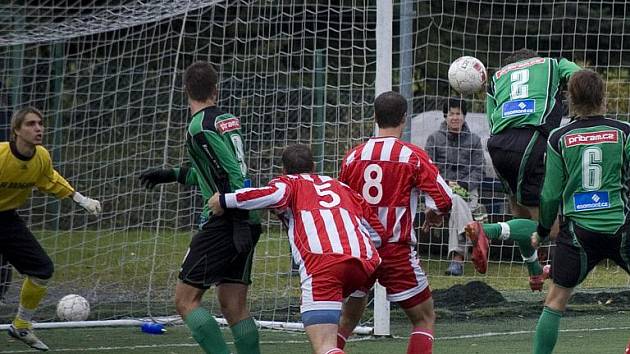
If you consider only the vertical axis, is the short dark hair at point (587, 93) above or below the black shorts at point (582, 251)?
above

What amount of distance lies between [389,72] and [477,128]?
4.20 m

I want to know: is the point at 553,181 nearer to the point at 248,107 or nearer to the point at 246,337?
the point at 246,337

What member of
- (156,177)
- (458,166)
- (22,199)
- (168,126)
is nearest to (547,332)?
(156,177)

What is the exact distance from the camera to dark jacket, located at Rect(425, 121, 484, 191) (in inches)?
447

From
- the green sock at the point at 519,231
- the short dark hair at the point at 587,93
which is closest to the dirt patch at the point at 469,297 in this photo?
the green sock at the point at 519,231

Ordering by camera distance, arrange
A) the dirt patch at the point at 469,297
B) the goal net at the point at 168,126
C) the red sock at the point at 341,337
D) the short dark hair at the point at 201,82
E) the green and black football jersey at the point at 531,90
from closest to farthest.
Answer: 1. the red sock at the point at 341,337
2. the short dark hair at the point at 201,82
3. the green and black football jersey at the point at 531,90
4. the dirt patch at the point at 469,297
5. the goal net at the point at 168,126

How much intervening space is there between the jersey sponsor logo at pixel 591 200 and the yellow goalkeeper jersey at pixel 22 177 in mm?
4267

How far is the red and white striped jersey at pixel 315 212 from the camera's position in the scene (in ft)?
21.4

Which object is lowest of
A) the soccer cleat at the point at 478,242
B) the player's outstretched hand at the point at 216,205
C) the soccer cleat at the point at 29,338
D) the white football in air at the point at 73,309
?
the soccer cleat at the point at 29,338

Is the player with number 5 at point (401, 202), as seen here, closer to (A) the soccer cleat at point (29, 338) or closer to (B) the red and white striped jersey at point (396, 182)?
(B) the red and white striped jersey at point (396, 182)

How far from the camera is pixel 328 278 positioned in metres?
6.44

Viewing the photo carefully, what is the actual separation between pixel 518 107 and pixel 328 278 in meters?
2.66

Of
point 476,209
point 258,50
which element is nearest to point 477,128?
point 476,209

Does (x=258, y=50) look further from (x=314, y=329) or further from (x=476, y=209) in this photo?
(x=314, y=329)
